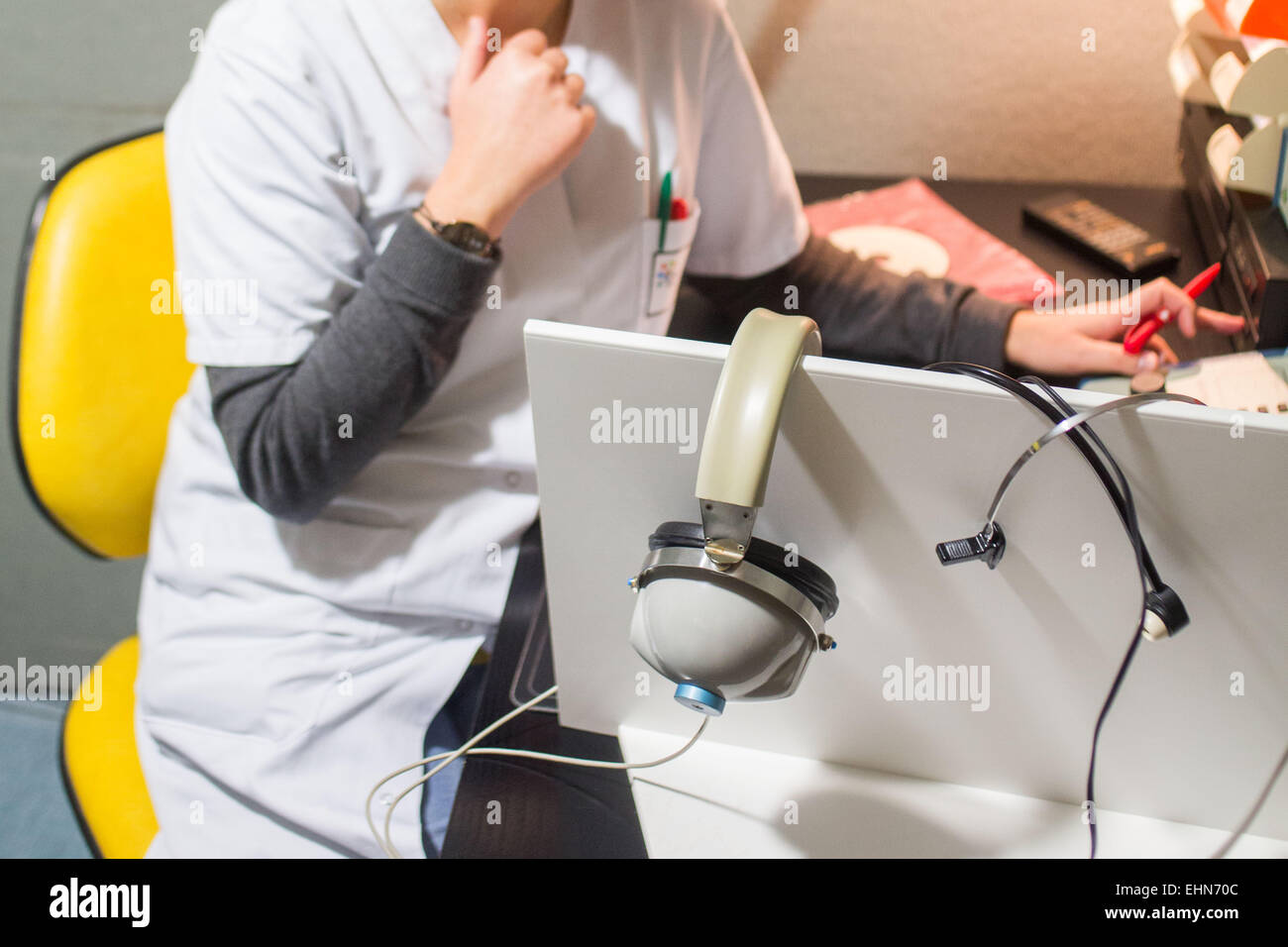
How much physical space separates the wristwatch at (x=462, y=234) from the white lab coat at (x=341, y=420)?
70 millimetres

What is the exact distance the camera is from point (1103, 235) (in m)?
1.07

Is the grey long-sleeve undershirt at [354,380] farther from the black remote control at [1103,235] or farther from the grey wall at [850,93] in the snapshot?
the black remote control at [1103,235]

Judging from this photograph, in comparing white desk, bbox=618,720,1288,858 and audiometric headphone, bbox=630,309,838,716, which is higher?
audiometric headphone, bbox=630,309,838,716

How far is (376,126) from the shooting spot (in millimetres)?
731

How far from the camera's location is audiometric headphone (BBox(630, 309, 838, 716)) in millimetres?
426

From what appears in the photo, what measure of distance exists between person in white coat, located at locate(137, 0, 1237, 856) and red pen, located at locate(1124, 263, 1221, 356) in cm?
1

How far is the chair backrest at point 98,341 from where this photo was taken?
2.66ft

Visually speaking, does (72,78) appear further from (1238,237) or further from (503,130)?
(1238,237)

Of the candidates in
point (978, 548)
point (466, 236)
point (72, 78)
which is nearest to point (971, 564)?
point (978, 548)

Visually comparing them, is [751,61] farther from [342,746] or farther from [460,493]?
[342,746]

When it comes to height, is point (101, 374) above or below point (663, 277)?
below

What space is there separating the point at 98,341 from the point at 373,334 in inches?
12.2

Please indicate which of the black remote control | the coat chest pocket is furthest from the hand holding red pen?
the coat chest pocket

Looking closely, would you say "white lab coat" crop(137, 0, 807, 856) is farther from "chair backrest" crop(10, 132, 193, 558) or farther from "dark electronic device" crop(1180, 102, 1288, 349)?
"dark electronic device" crop(1180, 102, 1288, 349)
